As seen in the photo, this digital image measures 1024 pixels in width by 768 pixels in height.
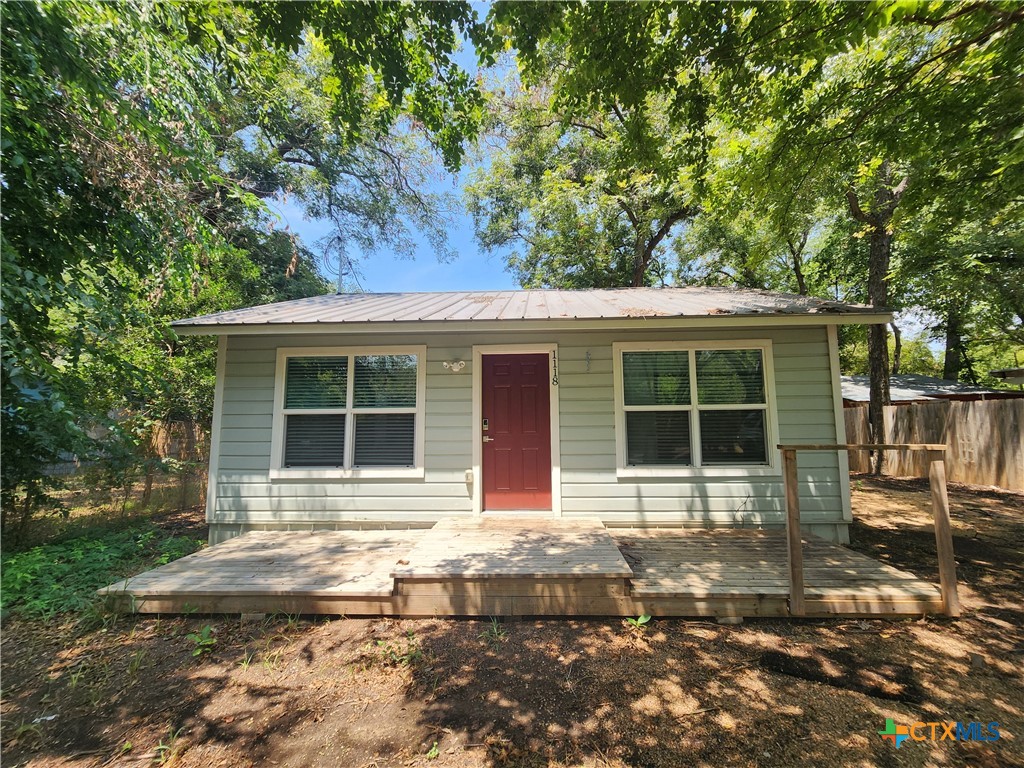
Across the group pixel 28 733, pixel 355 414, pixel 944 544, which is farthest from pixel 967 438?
pixel 28 733

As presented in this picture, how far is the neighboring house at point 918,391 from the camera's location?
13.2 m

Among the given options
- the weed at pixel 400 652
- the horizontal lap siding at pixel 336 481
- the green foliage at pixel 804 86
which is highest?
the green foliage at pixel 804 86

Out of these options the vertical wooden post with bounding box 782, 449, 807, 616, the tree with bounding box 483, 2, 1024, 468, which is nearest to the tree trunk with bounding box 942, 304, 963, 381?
the tree with bounding box 483, 2, 1024, 468

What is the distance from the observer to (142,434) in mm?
6270

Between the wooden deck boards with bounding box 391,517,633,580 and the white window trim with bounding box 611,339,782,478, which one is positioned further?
the white window trim with bounding box 611,339,782,478

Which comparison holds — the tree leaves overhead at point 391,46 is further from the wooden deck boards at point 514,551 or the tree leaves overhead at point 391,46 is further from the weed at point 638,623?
the weed at point 638,623

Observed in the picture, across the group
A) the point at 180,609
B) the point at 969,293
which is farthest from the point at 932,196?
the point at 969,293

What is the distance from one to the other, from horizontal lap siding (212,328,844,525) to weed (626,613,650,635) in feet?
5.70

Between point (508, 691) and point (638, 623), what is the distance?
1182 millimetres

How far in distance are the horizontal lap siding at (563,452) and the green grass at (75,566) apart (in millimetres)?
720

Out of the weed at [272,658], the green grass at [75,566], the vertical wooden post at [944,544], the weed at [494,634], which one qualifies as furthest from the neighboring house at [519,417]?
the weed at [272,658]

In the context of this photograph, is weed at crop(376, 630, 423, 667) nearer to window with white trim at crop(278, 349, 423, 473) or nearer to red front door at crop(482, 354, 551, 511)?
red front door at crop(482, 354, 551, 511)

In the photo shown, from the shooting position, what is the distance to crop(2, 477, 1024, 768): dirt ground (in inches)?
78.7

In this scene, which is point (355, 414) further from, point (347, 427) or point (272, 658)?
point (272, 658)
